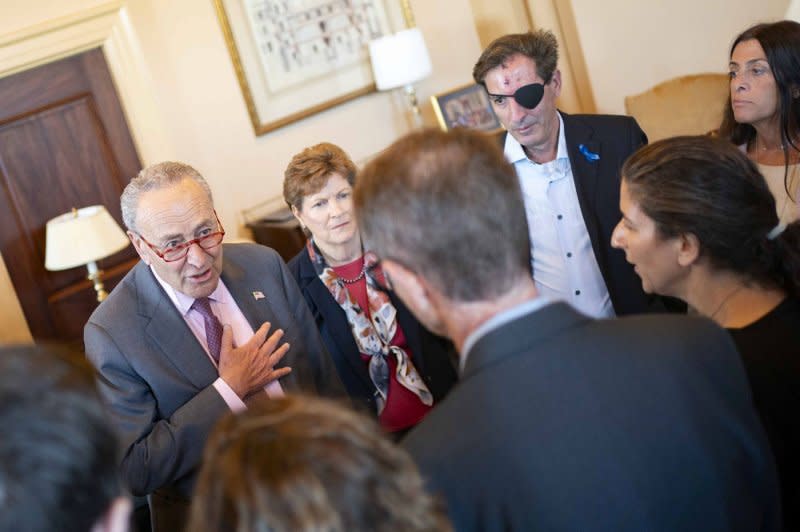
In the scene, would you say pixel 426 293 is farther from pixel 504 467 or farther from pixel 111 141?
pixel 111 141

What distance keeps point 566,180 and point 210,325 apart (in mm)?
1290

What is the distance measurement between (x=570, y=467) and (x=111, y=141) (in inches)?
173

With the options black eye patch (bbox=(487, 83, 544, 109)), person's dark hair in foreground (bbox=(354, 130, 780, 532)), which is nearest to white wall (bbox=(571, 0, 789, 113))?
black eye patch (bbox=(487, 83, 544, 109))

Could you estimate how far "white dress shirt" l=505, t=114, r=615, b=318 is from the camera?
2.79 m

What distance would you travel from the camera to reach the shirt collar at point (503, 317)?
1267 mm

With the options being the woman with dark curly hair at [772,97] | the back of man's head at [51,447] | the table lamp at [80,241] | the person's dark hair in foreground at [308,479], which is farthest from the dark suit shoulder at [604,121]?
the table lamp at [80,241]

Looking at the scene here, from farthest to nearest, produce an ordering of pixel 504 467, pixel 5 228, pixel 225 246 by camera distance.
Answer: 1. pixel 5 228
2. pixel 225 246
3. pixel 504 467

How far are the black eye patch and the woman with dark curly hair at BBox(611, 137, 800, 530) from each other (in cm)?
105

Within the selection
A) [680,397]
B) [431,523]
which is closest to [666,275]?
[680,397]

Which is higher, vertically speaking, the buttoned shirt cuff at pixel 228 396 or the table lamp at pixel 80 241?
the table lamp at pixel 80 241

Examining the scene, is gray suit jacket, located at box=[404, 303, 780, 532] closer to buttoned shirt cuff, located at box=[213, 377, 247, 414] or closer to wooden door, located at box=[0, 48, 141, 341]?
buttoned shirt cuff, located at box=[213, 377, 247, 414]

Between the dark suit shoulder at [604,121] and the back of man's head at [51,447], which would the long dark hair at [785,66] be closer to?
the dark suit shoulder at [604,121]

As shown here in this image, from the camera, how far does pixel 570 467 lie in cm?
120

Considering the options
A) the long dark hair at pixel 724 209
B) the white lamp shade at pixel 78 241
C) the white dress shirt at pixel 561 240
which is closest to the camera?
the long dark hair at pixel 724 209
